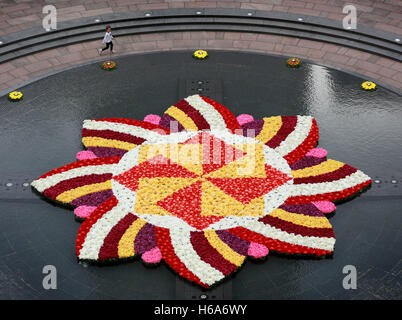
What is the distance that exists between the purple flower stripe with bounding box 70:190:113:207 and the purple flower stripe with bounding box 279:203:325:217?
598 centimetres

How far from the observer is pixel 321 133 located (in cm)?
2641

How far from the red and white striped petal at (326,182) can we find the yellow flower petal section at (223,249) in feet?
9.91

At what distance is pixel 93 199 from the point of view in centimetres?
2298

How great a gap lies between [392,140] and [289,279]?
8509 millimetres

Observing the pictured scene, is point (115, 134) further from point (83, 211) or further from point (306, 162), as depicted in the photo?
point (306, 162)

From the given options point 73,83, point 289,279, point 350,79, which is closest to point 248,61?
point 350,79

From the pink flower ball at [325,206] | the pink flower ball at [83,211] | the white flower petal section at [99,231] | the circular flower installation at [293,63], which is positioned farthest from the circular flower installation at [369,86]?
the pink flower ball at [83,211]

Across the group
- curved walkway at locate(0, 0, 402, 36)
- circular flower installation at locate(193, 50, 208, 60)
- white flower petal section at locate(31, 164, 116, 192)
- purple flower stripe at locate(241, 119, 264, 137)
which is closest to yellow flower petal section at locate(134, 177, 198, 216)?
white flower petal section at locate(31, 164, 116, 192)

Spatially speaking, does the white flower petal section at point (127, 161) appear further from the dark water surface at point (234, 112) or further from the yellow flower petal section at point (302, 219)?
the yellow flower petal section at point (302, 219)

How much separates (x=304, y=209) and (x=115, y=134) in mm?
8081

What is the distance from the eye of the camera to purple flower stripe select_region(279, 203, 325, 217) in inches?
882

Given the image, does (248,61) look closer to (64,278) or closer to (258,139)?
(258,139)

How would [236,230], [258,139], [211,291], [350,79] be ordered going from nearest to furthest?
[211,291]
[236,230]
[258,139]
[350,79]

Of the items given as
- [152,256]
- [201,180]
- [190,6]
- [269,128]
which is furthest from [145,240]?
[190,6]
